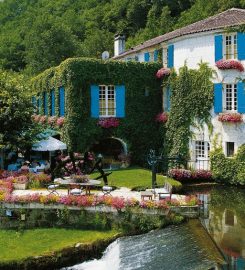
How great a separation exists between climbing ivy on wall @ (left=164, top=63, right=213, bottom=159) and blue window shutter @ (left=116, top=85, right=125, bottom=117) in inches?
119

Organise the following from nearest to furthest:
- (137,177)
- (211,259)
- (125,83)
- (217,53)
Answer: (211,259) < (137,177) < (217,53) < (125,83)

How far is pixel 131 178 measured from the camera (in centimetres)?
2512

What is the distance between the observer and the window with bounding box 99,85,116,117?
3031 cm

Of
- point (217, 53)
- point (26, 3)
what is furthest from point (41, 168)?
point (26, 3)

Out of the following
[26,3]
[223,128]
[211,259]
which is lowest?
[211,259]

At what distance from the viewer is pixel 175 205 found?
57.8 feet

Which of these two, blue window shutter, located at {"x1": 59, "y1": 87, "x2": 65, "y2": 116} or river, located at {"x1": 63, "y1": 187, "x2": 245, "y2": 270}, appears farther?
blue window shutter, located at {"x1": 59, "y1": 87, "x2": 65, "y2": 116}

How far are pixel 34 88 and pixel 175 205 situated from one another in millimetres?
25306

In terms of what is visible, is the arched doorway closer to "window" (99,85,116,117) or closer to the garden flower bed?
"window" (99,85,116,117)

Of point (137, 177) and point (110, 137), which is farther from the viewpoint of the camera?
point (110, 137)

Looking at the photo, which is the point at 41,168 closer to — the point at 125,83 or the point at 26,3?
the point at 125,83

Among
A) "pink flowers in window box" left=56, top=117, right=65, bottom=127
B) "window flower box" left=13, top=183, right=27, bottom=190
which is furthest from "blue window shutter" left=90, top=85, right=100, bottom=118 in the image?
"window flower box" left=13, top=183, right=27, bottom=190

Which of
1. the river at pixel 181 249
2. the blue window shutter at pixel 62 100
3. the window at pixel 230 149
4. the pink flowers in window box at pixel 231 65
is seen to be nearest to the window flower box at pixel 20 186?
the river at pixel 181 249

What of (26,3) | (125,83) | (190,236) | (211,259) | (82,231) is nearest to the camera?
(211,259)
